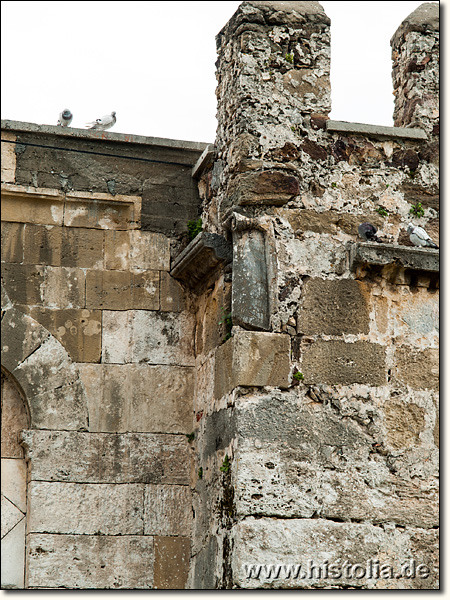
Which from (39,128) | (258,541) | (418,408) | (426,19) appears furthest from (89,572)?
(426,19)

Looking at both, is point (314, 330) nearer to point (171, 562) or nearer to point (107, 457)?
point (107, 457)

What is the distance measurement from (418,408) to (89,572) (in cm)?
242

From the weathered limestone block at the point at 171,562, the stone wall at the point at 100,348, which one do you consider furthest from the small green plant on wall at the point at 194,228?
the weathered limestone block at the point at 171,562

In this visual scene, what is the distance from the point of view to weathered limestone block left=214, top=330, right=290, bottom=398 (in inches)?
259

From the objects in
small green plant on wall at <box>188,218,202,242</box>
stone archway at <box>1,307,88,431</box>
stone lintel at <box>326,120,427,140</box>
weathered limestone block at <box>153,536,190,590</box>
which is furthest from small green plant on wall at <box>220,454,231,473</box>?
stone lintel at <box>326,120,427,140</box>

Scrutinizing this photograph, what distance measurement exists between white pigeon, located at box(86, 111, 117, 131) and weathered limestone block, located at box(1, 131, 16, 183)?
2.04ft

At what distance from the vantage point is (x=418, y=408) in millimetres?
6820

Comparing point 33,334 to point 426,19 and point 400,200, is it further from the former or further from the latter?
point 426,19

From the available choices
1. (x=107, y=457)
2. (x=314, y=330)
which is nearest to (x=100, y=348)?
(x=107, y=457)

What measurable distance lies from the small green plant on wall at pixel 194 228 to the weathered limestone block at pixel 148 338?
60cm

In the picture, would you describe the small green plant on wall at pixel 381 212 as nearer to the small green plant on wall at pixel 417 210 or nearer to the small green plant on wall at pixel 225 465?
the small green plant on wall at pixel 417 210

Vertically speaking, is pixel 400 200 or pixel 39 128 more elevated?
pixel 39 128

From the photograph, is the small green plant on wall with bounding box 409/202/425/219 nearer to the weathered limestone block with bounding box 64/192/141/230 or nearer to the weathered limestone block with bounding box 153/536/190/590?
the weathered limestone block with bounding box 64/192/141/230

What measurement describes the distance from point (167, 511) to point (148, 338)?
1.22 metres
